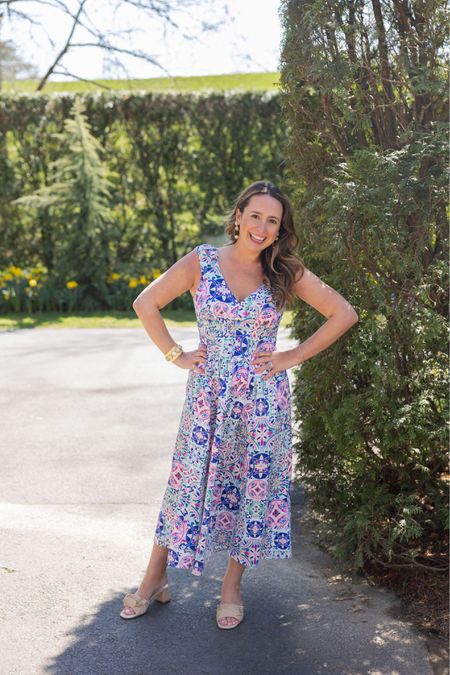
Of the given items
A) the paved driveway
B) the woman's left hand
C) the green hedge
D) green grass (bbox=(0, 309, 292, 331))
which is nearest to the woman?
the woman's left hand

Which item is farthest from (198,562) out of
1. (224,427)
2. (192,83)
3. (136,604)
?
(192,83)

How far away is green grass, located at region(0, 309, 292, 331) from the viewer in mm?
10961

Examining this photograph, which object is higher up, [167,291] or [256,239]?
[256,239]

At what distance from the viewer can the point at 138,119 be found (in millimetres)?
12664

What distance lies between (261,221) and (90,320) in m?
8.22

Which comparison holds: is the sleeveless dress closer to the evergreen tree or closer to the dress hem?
the dress hem

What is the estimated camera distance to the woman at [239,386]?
3.39 m

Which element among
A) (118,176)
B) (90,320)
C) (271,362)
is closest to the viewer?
(271,362)

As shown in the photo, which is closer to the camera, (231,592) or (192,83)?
(231,592)

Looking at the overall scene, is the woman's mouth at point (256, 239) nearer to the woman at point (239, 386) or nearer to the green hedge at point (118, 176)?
the woman at point (239, 386)

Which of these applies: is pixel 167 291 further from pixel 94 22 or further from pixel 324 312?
pixel 94 22

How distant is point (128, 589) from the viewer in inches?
149

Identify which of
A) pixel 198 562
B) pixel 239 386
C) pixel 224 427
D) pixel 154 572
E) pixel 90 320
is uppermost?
pixel 239 386

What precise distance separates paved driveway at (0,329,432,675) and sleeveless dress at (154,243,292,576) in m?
0.33
